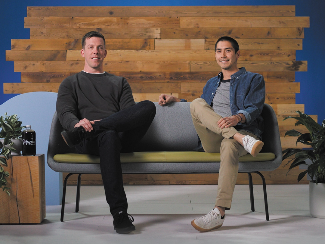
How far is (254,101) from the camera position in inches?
101

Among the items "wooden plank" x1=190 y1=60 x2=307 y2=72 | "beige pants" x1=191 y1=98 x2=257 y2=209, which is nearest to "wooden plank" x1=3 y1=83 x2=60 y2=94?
"wooden plank" x1=190 y1=60 x2=307 y2=72

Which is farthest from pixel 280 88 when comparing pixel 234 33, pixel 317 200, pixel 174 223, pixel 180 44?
pixel 174 223

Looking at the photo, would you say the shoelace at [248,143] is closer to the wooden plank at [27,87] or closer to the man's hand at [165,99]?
the man's hand at [165,99]

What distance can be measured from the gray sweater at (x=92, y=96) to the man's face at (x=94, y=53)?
2.3 inches

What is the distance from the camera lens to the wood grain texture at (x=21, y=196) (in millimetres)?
2402

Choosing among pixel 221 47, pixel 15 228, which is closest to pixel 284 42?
pixel 221 47

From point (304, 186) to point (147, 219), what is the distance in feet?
6.85

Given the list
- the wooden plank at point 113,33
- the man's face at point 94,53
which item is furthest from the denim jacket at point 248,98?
the wooden plank at point 113,33

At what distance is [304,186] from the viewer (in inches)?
155

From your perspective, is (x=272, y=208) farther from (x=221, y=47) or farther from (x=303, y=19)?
(x=303, y=19)

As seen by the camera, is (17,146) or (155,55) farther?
(155,55)

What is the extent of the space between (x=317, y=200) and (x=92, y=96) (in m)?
1.66

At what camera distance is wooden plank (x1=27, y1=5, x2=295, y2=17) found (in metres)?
4.18

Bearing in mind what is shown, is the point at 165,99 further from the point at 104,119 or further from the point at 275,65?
the point at 275,65
